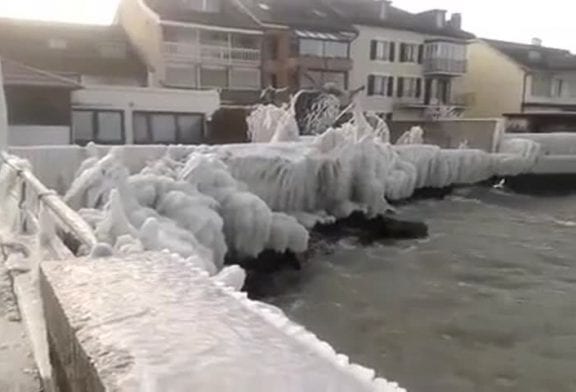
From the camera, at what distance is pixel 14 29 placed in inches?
1000

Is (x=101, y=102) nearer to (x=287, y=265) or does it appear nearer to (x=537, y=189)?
(x=287, y=265)

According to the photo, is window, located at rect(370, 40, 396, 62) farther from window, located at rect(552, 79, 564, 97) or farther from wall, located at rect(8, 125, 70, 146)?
wall, located at rect(8, 125, 70, 146)

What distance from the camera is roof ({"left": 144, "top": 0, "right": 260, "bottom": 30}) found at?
27938mm

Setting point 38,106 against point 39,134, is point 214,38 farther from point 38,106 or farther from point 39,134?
point 39,134

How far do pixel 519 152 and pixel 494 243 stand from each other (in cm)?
1100

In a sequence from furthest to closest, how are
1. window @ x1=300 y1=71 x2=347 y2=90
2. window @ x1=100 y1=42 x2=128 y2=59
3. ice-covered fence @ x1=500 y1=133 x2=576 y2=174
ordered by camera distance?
window @ x1=300 y1=71 x2=347 y2=90
window @ x1=100 y1=42 x2=128 y2=59
ice-covered fence @ x1=500 y1=133 x2=576 y2=174

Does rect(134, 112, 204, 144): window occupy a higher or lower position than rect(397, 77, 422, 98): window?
lower

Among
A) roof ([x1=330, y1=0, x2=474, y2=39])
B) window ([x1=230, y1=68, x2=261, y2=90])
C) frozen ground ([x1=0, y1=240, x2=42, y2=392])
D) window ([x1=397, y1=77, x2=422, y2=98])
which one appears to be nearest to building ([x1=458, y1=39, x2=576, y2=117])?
roof ([x1=330, y1=0, x2=474, y2=39])

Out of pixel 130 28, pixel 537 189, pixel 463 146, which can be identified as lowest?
pixel 537 189

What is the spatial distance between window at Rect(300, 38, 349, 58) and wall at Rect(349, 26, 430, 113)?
126cm

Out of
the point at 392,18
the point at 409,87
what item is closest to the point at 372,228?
the point at 409,87

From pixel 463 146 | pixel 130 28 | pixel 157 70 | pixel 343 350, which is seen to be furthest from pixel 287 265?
pixel 130 28

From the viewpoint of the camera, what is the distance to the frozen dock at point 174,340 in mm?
1149

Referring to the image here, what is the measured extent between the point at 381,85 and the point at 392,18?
14.5 feet
